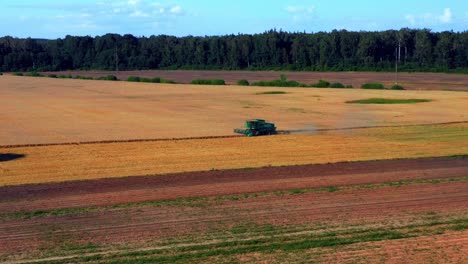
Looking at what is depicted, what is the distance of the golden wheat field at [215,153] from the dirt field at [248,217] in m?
2.34

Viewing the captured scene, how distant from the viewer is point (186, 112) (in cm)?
6241

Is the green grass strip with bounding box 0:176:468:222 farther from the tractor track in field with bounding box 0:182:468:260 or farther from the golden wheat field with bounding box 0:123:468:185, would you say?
the golden wheat field with bounding box 0:123:468:185

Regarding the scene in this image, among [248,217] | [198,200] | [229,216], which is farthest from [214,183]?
[248,217]

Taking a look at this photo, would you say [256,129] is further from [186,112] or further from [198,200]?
[198,200]

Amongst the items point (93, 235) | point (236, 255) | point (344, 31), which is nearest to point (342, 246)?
point (236, 255)

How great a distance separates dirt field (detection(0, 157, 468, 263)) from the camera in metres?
18.5

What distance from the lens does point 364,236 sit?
64.5ft

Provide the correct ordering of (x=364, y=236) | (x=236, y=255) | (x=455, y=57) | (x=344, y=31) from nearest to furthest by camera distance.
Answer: (x=236, y=255) < (x=364, y=236) < (x=455, y=57) < (x=344, y=31)

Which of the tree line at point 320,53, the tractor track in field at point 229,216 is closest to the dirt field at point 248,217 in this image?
the tractor track in field at point 229,216

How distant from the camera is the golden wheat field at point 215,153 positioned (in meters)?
32.2

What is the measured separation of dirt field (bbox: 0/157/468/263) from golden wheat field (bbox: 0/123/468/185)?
2336 millimetres

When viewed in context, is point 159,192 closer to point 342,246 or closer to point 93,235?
point 93,235

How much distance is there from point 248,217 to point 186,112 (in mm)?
40347

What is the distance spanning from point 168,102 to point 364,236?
56.0m
